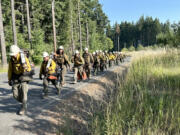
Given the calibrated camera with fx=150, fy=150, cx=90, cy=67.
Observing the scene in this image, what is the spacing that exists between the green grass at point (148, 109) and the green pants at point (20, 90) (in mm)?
2037

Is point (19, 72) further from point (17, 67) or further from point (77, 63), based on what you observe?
point (77, 63)

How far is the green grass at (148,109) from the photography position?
2.76 m

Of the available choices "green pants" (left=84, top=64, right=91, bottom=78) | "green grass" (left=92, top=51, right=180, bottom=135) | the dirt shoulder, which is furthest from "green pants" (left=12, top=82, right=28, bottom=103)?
"green pants" (left=84, top=64, right=91, bottom=78)

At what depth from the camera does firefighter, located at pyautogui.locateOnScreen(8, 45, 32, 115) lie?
12.3 ft

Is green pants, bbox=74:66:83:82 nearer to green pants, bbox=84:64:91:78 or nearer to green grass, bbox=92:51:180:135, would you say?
green pants, bbox=84:64:91:78

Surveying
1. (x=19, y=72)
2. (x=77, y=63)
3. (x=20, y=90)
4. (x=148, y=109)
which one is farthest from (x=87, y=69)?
(x=148, y=109)

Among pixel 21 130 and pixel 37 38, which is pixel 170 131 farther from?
pixel 37 38

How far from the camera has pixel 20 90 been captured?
416 cm

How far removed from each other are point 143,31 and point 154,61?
102 metres

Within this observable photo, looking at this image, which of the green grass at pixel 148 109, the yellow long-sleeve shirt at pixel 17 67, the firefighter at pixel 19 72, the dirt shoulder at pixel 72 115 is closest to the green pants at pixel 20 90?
the firefighter at pixel 19 72

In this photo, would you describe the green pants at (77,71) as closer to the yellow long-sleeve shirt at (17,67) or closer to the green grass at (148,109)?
the green grass at (148,109)

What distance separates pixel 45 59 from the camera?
5.52 metres

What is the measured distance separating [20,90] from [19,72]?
Result: 0.56m

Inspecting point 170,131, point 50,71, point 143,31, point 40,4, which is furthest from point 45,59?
point 143,31
